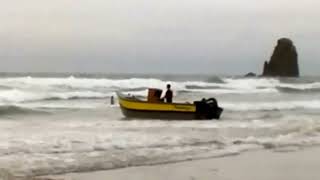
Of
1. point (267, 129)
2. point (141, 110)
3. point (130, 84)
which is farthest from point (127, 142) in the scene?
point (130, 84)

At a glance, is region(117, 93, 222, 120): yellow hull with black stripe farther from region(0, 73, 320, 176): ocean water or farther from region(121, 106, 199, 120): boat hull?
region(0, 73, 320, 176): ocean water

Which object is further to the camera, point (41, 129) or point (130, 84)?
point (130, 84)

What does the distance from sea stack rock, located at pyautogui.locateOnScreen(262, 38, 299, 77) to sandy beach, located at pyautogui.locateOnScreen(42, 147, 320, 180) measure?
3711 inches

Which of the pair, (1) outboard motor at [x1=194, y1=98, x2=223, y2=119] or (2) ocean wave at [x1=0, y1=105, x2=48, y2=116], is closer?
(1) outboard motor at [x1=194, y1=98, x2=223, y2=119]

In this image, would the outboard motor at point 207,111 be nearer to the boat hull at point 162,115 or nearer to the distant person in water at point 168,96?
the boat hull at point 162,115

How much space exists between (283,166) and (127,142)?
4.47m

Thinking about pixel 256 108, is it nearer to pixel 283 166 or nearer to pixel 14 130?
pixel 14 130

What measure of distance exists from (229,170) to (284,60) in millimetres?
97073

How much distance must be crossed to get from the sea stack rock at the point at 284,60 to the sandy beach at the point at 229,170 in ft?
309

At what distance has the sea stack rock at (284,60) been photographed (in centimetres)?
10588

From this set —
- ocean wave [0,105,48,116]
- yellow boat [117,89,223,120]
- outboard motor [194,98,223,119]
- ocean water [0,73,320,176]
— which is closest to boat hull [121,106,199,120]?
yellow boat [117,89,223,120]

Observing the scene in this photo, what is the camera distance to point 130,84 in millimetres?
61406

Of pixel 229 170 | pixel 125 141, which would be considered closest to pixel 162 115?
pixel 125 141

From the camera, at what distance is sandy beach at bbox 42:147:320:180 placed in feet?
34.3
